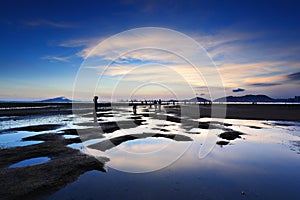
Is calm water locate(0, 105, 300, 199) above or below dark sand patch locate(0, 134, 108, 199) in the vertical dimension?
below

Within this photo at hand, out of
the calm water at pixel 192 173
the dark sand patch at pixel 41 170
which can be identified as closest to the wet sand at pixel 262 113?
the calm water at pixel 192 173

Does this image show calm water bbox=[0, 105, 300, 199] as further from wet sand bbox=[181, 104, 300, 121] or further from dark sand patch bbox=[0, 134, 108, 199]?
wet sand bbox=[181, 104, 300, 121]

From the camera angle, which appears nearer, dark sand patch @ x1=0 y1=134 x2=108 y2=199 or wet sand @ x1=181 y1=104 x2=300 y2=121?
dark sand patch @ x1=0 y1=134 x2=108 y2=199

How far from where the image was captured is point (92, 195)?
6.07 metres

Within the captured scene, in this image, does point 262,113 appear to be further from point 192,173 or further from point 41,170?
point 41,170

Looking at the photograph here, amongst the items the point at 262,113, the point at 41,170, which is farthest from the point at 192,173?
the point at 262,113

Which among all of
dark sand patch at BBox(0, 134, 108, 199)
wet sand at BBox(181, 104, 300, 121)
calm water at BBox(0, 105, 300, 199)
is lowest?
calm water at BBox(0, 105, 300, 199)

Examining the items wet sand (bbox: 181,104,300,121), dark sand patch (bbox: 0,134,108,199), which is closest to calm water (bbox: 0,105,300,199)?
dark sand patch (bbox: 0,134,108,199)

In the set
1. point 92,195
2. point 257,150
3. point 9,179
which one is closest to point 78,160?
point 9,179

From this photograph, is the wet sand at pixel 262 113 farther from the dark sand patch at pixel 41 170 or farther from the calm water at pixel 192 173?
the dark sand patch at pixel 41 170

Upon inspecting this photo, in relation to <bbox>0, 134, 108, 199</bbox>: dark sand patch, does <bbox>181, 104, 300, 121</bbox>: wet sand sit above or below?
above

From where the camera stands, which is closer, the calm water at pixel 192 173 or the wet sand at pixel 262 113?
the calm water at pixel 192 173

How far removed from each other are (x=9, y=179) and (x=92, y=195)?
360cm

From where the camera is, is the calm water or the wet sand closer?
the calm water
